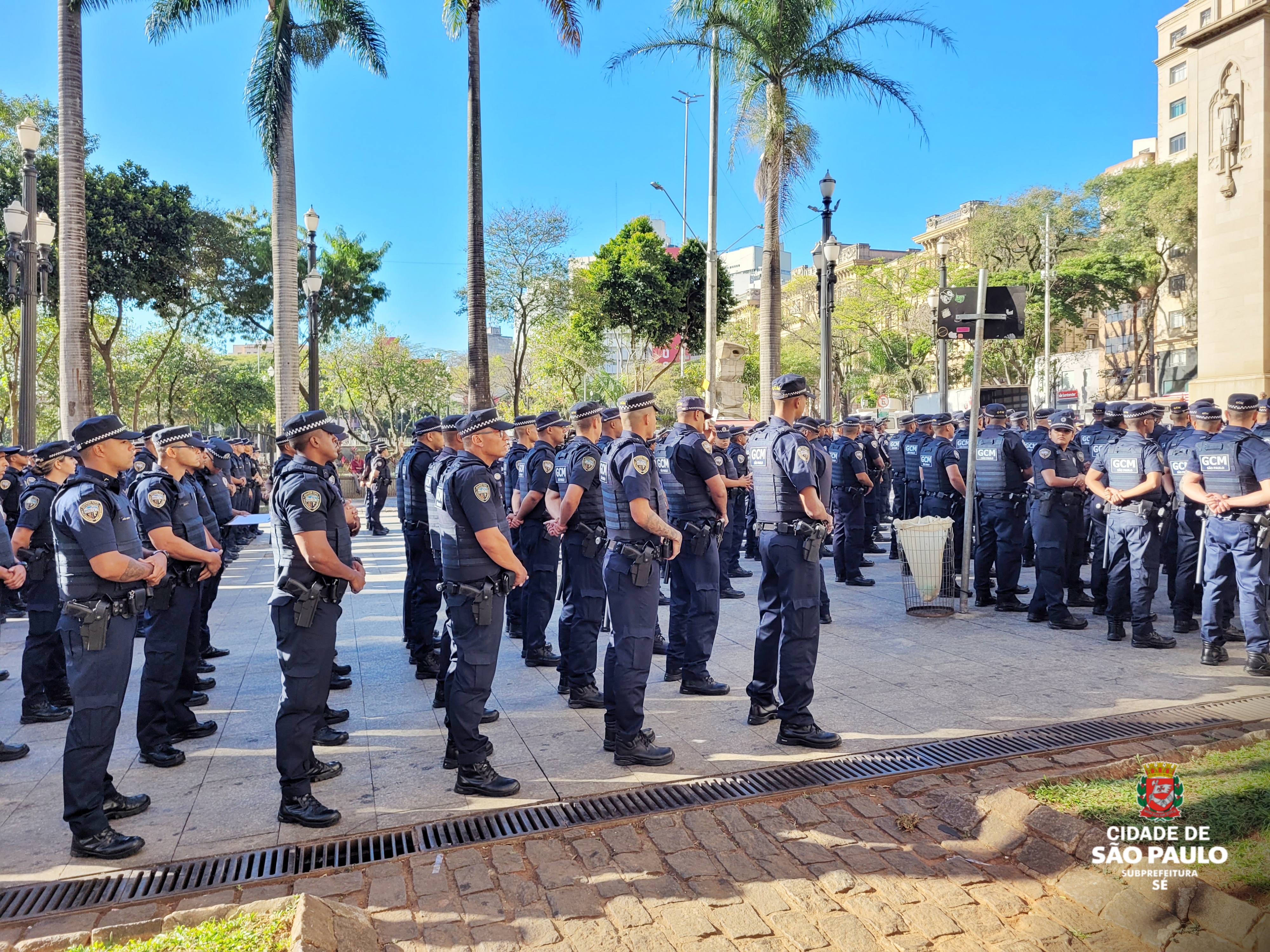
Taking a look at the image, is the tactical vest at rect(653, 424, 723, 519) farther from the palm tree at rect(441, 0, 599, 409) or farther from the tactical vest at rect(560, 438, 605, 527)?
the palm tree at rect(441, 0, 599, 409)

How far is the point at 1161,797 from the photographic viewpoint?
12.7ft

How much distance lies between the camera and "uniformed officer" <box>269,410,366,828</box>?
4320 millimetres

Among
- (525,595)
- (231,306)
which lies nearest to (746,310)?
(231,306)

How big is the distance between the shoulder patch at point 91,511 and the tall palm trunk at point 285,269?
11.0m

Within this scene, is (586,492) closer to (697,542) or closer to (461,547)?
(697,542)

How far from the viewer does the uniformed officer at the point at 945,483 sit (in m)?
10.1

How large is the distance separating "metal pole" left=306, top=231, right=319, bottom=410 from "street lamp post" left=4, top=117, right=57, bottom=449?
6507 millimetres

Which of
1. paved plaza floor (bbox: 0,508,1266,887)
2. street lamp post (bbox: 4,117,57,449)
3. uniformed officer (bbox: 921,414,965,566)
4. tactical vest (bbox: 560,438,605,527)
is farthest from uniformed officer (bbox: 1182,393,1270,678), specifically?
street lamp post (bbox: 4,117,57,449)

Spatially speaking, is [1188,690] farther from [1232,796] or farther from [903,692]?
[1232,796]

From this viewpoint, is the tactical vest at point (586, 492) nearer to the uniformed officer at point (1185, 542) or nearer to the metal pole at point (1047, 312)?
the uniformed officer at point (1185, 542)

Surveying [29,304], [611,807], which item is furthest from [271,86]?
[611,807]

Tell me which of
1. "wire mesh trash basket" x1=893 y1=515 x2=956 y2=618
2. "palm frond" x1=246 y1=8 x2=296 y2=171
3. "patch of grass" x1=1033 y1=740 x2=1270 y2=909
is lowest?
"patch of grass" x1=1033 y1=740 x2=1270 y2=909

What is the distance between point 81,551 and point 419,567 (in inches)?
120

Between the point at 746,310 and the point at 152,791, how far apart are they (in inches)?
2589
